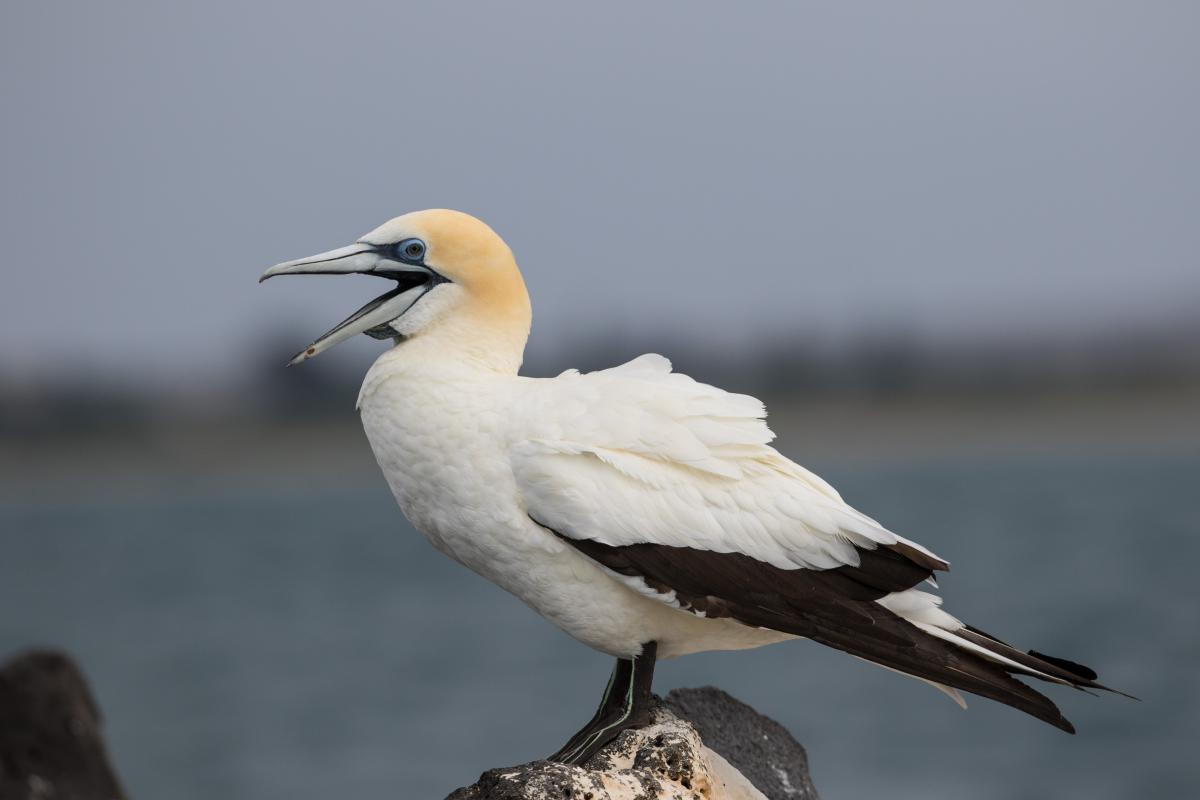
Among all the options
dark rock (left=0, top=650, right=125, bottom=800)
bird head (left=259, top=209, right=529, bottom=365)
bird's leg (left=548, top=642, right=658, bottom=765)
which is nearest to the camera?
bird's leg (left=548, top=642, right=658, bottom=765)

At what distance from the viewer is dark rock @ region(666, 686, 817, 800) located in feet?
19.2

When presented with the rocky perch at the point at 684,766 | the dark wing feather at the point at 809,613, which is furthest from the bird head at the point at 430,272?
the rocky perch at the point at 684,766

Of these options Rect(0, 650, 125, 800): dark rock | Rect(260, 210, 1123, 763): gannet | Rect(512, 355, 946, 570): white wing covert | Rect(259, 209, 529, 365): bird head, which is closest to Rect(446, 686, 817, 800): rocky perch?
Rect(260, 210, 1123, 763): gannet

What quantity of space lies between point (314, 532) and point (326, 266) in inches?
2410

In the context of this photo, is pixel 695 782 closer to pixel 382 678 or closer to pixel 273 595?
pixel 382 678

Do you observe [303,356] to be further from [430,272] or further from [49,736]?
[49,736]

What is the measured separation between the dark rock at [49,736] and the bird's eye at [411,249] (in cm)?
387

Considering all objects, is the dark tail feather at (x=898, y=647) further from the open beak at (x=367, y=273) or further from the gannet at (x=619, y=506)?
the open beak at (x=367, y=273)

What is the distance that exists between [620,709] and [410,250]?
72.0 inches

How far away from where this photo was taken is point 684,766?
490 cm

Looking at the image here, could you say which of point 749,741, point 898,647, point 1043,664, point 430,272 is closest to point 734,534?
point 898,647

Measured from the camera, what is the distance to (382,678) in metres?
34.8

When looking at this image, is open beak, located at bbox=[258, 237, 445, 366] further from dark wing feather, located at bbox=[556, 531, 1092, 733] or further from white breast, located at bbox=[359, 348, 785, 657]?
dark wing feather, located at bbox=[556, 531, 1092, 733]

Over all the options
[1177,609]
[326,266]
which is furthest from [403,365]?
[1177,609]
